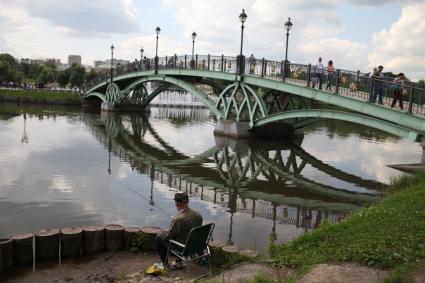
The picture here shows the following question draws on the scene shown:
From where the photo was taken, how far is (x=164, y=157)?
74.5 feet

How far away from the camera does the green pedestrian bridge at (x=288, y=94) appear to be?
61.6ft

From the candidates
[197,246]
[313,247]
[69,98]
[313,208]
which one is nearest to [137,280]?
[197,246]

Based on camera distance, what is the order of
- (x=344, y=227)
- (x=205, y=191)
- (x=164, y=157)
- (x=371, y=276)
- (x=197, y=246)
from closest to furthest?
(x=371, y=276) → (x=197, y=246) → (x=344, y=227) → (x=205, y=191) → (x=164, y=157)

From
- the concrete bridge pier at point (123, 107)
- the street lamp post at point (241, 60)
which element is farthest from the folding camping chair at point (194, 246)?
the concrete bridge pier at point (123, 107)

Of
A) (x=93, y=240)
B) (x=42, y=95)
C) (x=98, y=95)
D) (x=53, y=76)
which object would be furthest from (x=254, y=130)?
(x=53, y=76)

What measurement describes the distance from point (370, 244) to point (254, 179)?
10268 mm

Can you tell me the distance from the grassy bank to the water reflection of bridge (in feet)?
8.88

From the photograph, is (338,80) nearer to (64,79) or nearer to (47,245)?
(47,245)

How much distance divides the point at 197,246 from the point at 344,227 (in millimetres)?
3130

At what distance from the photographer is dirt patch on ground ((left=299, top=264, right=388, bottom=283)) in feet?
20.0

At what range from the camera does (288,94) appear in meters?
29.8

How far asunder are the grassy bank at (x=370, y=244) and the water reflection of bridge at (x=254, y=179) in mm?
2707

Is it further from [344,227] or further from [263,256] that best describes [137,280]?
[344,227]

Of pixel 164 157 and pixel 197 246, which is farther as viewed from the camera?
pixel 164 157
